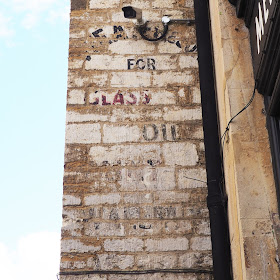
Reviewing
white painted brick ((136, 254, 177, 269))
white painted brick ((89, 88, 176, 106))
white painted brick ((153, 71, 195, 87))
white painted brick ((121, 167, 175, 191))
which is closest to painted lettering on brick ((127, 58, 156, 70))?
white painted brick ((153, 71, 195, 87))

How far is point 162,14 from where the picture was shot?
4.96 metres

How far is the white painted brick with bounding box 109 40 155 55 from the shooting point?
479 centimetres

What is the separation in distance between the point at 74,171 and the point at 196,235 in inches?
46.7

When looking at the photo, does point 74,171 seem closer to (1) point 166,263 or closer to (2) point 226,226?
(1) point 166,263

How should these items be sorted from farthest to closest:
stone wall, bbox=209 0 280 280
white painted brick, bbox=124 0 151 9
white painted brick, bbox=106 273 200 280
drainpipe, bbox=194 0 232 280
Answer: white painted brick, bbox=124 0 151 9
white painted brick, bbox=106 273 200 280
drainpipe, bbox=194 0 232 280
stone wall, bbox=209 0 280 280

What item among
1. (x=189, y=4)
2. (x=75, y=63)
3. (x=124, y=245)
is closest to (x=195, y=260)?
(x=124, y=245)

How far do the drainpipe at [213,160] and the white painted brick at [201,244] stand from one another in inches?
31.7

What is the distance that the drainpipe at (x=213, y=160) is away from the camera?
3.20 m

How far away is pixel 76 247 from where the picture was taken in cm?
405

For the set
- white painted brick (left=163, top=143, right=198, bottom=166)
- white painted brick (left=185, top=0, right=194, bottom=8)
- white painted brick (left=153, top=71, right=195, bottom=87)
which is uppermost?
white painted brick (left=185, top=0, right=194, bottom=8)

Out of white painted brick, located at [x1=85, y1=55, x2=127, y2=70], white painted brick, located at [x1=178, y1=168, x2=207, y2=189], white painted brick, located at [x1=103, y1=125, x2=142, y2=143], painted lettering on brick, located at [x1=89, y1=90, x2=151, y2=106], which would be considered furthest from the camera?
white painted brick, located at [x1=85, y1=55, x2=127, y2=70]

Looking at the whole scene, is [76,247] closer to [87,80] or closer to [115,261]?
[115,261]

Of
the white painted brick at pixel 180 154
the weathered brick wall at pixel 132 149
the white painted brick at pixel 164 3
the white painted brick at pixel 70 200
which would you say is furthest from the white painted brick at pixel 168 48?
the white painted brick at pixel 70 200

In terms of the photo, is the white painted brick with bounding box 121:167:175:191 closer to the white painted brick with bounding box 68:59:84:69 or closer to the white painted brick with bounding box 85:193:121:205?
the white painted brick with bounding box 85:193:121:205
